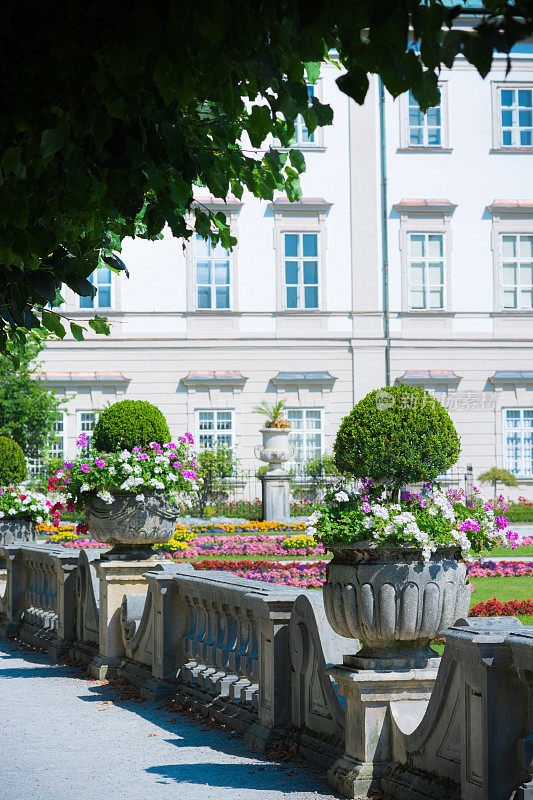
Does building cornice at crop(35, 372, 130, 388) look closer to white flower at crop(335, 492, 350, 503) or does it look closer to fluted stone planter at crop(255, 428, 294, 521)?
fluted stone planter at crop(255, 428, 294, 521)

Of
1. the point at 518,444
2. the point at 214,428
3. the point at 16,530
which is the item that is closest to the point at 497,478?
the point at 518,444

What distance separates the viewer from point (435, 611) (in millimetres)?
5309

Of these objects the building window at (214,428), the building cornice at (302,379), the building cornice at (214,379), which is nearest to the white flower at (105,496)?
the building window at (214,428)

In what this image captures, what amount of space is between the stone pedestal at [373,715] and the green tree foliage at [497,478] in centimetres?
2519

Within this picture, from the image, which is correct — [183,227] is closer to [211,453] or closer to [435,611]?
[435,611]

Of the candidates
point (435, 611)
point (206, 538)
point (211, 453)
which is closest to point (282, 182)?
point (435, 611)

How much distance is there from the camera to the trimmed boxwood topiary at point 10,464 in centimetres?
1461

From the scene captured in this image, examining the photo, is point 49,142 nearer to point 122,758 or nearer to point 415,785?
point 415,785

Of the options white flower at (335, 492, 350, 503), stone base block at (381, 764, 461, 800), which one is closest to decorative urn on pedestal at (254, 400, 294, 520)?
white flower at (335, 492, 350, 503)

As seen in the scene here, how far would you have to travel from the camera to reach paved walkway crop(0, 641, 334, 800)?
552 cm

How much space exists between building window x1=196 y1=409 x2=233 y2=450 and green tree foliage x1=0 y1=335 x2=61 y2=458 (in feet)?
13.7

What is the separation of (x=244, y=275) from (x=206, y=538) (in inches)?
432

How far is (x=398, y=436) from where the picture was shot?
596 cm

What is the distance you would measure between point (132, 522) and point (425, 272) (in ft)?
75.8
